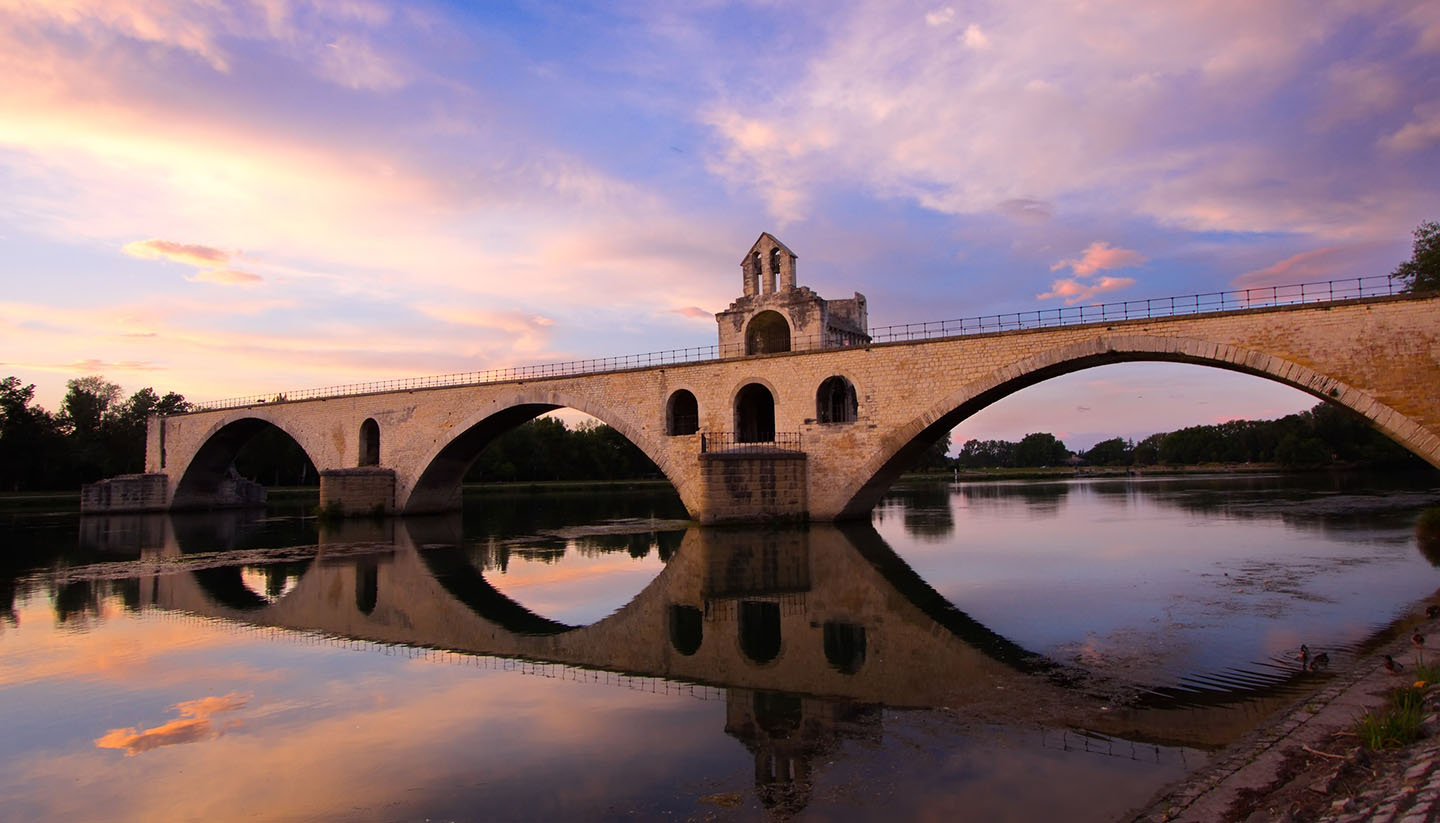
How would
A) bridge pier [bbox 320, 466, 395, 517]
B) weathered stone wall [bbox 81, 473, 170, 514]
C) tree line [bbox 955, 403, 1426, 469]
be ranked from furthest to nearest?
tree line [bbox 955, 403, 1426, 469] < weathered stone wall [bbox 81, 473, 170, 514] < bridge pier [bbox 320, 466, 395, 517]

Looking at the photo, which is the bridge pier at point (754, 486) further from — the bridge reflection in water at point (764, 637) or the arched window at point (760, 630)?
the arched window at point (760, 630)

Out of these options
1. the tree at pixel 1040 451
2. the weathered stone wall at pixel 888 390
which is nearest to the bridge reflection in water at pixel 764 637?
the weathered stone wall at pixel 888 390

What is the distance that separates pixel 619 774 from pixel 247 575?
16.7 m

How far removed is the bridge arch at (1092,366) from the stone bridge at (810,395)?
0.05 metres

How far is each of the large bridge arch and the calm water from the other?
30.6 feet

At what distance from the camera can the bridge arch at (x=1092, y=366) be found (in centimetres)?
1855

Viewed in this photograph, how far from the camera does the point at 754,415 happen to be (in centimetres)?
3178

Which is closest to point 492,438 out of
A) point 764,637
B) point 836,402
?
point 836,402

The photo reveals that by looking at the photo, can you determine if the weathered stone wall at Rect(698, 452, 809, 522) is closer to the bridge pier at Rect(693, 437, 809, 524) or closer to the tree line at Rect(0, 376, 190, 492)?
the bridge pier at Rect(693, 437, 809, 524)

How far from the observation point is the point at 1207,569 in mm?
16359

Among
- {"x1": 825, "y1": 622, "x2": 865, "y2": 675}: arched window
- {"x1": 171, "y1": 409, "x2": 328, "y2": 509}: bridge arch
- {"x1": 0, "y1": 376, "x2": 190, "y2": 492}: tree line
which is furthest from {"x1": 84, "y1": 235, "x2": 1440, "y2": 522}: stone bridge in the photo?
{"x1": 0, "y1": 376, "x2": 190, "y2": 492}: tree line

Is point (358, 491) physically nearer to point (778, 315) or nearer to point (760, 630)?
point (778, 315)

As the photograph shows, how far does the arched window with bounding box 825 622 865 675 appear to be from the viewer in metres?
9.91

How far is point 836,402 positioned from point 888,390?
12.9 feet
